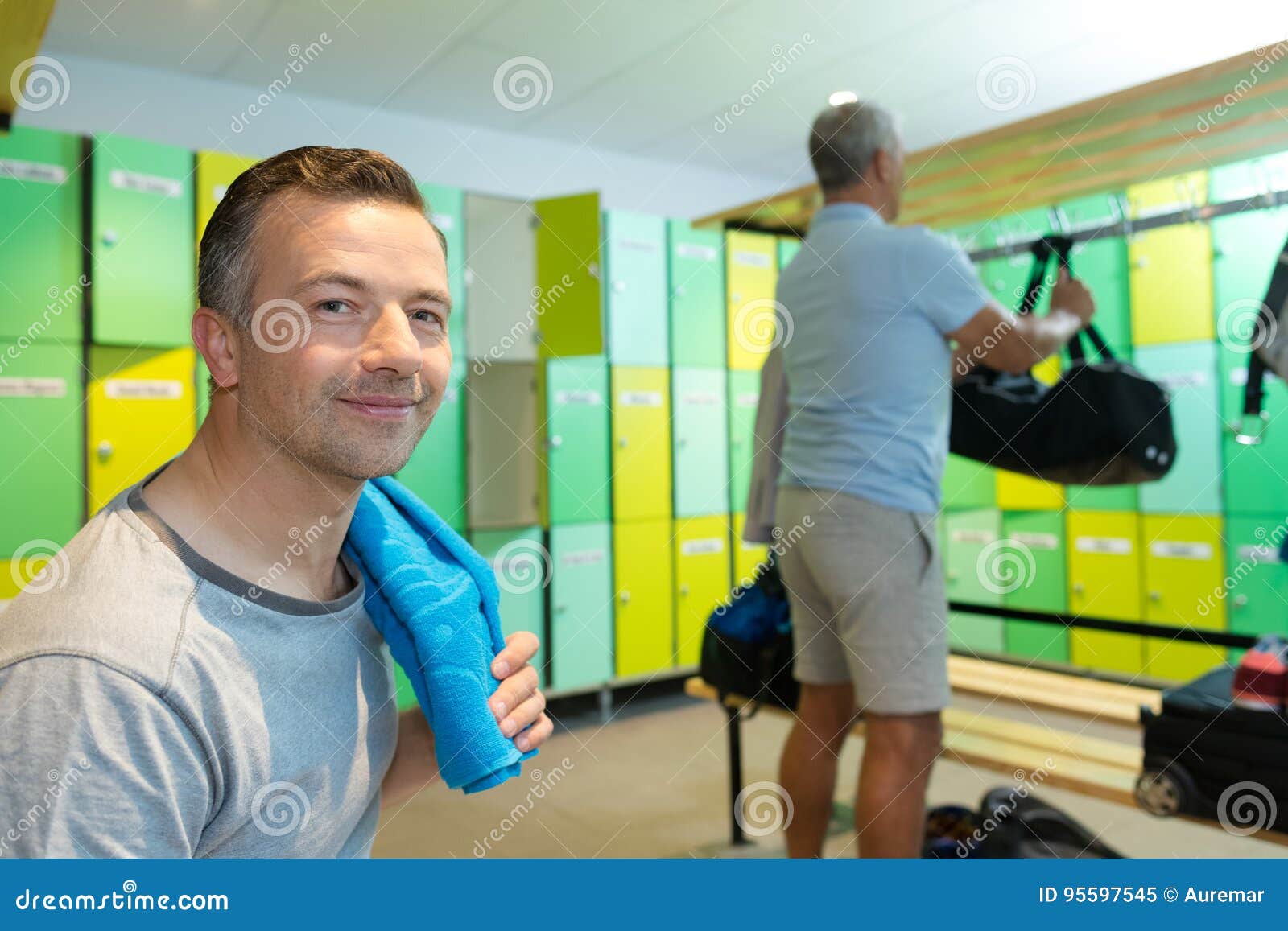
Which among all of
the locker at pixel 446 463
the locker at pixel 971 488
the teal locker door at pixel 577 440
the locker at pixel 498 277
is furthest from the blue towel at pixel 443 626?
the locker at pixel 971 488

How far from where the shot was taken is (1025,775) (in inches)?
80.4

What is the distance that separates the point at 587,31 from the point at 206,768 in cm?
364

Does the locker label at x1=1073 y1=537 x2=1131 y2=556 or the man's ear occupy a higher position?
the man's ear

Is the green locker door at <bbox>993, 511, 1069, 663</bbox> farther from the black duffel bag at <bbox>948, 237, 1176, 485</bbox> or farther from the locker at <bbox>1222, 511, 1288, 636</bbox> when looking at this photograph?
the black duffel bag at <bbox>948, 237, 1176, 485</bbox>

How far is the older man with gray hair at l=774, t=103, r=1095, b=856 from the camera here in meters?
1.77

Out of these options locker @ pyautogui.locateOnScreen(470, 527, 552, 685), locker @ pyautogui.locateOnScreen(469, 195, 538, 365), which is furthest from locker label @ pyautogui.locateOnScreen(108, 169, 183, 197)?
locker @ pyautogui.locateOnScreen(470, 527, 552, 685)

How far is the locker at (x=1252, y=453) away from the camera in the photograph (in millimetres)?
3932

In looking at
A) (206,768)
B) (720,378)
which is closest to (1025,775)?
(206,768)

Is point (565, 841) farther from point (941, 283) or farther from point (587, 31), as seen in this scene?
point (587, 31)

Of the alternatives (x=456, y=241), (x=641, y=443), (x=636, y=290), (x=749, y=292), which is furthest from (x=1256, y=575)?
(x=456, y=241)

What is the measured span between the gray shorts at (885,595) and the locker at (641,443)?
2.46 metres

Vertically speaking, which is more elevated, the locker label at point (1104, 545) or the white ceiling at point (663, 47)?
the white ceiling at point (663, 47)

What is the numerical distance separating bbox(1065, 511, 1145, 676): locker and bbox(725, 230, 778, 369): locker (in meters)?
1.91

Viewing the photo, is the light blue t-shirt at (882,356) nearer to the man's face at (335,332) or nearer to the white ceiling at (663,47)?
the man's face at (335,332)
